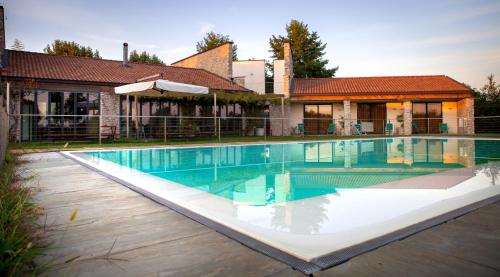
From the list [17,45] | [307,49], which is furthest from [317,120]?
[17,45]

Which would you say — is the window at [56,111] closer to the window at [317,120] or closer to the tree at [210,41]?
the window at [317,120]

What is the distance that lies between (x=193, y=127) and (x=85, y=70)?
272 inches

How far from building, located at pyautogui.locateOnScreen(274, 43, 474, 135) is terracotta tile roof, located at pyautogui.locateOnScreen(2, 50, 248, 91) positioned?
486cm

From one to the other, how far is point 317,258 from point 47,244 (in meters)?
1.64

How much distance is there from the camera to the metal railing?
14078 mm

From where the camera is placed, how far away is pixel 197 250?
185 centimetres

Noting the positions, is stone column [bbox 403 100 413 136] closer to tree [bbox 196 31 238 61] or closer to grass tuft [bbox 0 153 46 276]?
grass tuft [bbox 0 153 46 276]

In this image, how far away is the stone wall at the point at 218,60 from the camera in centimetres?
2312

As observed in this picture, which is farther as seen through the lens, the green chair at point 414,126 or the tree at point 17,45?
the green chair at point 414,126

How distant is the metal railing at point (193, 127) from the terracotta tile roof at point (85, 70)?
2088 mm

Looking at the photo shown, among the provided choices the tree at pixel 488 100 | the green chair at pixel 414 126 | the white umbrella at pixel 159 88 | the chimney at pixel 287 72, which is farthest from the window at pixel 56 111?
the tree at pixel 488 100

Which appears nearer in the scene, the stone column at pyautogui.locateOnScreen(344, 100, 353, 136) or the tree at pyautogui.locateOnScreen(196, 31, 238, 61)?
the stone column at pyautogui.locateOnScreen(344, 100, 353, 136)

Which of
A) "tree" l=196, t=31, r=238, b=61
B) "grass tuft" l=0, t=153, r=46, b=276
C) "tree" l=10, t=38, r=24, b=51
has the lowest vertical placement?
"grass tuft" l=0, t=153, r=46, b=276

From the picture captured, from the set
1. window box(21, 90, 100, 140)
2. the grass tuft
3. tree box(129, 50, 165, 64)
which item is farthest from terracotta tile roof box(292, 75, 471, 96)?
the grass tuft
